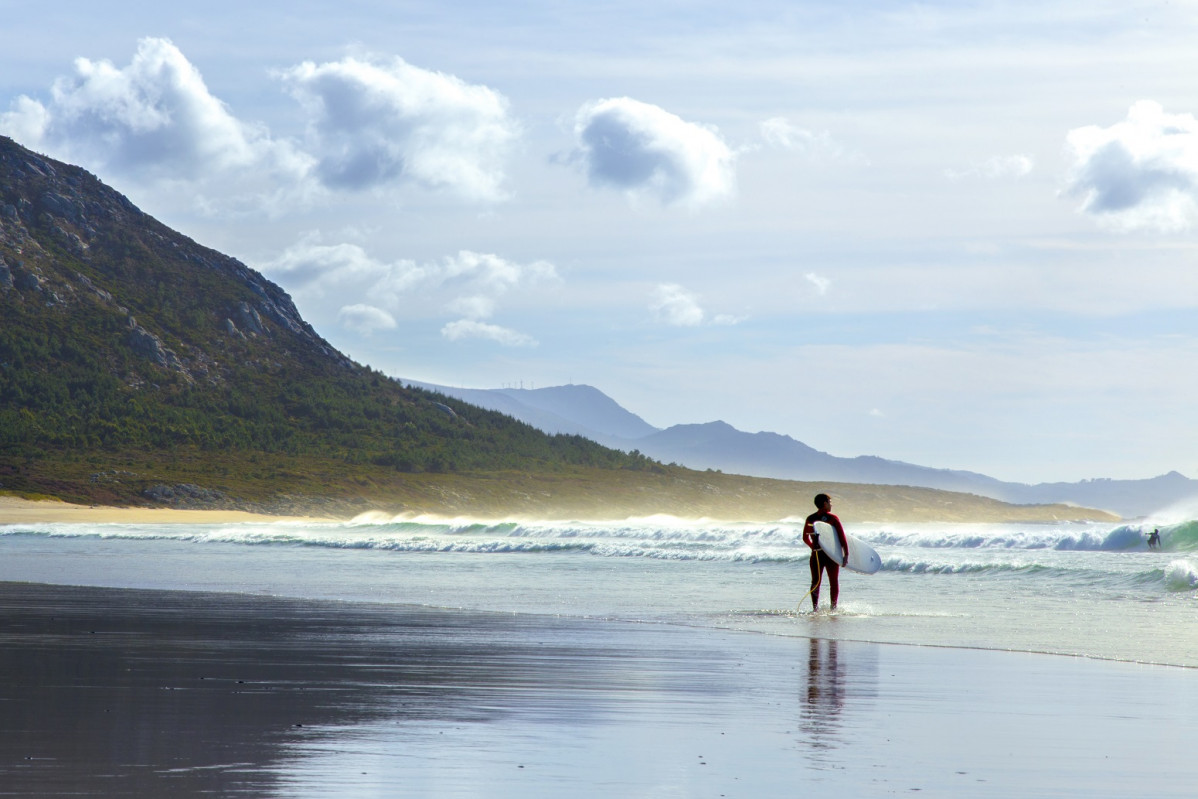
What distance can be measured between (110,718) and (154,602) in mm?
Result: 12384

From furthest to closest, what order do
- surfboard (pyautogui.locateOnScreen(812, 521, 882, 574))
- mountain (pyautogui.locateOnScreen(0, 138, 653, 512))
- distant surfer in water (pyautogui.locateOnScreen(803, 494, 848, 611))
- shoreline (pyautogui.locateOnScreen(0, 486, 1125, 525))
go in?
mountain (pyautogui.locateOnScreen(0, 138, 653, 512))
shoreline (pyautogui.locateOnScreen(0, 486, 1125, 525))
surfboard (pyautogui.locateOnScreen(812, 521, 882, 574))
distant surfer in water (pyautogui.locateOnScreen(803, 494, 848, 611))

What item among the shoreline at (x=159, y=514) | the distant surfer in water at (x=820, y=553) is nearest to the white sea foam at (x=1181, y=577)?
the distant surfer in water at (x=820, y=553)

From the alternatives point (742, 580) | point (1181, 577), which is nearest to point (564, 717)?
point (1181, 577)

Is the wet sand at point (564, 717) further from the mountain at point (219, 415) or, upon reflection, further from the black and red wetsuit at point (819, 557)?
the mountain at point (219, 415)

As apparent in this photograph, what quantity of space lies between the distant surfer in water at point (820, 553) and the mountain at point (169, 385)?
7754cm

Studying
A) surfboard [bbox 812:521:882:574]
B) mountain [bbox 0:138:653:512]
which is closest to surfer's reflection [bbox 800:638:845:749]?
surfboard [bbox 812:521:882:574]

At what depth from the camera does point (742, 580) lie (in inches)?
1137

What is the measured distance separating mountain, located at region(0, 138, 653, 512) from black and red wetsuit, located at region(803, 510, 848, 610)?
255 feet

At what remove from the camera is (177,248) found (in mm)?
139875

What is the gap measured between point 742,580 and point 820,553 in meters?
8.28

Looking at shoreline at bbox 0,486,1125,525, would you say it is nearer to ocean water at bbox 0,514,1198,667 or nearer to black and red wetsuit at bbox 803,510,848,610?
ocean water at bbox 0,514,1198,667

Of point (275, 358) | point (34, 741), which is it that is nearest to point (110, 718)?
point (34, 741)

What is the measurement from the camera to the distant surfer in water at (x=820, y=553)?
66.7 ft

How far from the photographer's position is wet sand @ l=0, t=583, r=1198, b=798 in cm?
778
